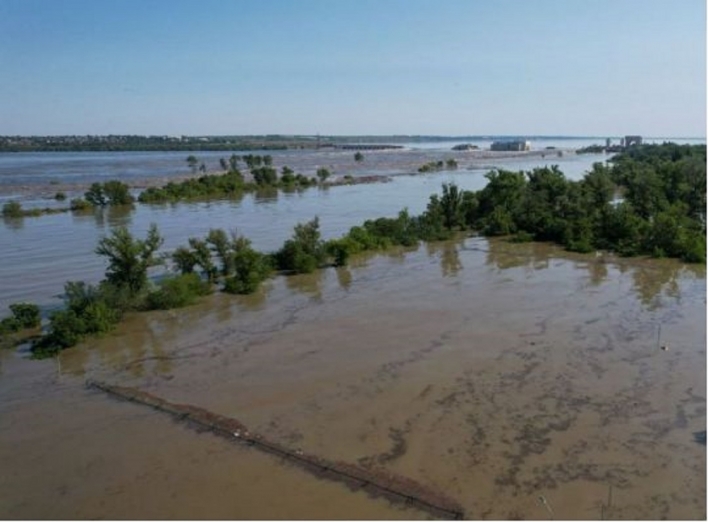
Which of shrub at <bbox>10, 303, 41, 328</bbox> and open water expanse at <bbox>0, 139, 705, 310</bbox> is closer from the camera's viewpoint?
shrub at <bbox>10, 303, 41, 328</bbox>

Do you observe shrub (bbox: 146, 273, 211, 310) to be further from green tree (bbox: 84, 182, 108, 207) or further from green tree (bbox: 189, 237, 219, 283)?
green tree (bbox: 84, 182, 108, 207)

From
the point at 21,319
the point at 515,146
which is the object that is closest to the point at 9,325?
the point at 21,319

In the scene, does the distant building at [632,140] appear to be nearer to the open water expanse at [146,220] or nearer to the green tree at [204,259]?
the open water expanse at [146,220]

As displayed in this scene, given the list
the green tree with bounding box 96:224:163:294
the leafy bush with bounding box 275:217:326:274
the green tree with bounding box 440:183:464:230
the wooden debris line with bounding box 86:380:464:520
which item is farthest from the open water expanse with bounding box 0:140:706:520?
the green tree with bounding box 440:183:464:230

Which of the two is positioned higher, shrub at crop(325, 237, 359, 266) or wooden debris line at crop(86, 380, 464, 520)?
shrub at crop(325, 237, 359, 266)

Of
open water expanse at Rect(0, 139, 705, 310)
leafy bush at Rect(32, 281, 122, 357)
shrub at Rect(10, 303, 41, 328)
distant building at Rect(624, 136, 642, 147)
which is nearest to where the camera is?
leafy bush at Rect(32, 281, 122, 357)

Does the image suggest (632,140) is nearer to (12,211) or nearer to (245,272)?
(12,211)
